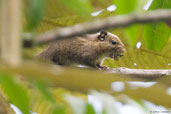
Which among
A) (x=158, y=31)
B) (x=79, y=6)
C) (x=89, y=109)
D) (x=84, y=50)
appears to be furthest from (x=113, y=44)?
(x=79, y=6)

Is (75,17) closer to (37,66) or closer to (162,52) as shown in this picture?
(162,52)

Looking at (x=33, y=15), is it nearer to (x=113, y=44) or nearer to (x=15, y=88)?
(x=15, y=88)

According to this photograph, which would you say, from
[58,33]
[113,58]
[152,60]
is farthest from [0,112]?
[113,58]

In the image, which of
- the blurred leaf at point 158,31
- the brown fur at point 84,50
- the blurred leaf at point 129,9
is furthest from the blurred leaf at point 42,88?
the brown fur at point 84,50

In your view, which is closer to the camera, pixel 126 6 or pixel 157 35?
pixel 126 6

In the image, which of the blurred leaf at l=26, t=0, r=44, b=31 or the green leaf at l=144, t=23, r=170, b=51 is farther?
the green leaf at l=144, t=23, r=170, b=51

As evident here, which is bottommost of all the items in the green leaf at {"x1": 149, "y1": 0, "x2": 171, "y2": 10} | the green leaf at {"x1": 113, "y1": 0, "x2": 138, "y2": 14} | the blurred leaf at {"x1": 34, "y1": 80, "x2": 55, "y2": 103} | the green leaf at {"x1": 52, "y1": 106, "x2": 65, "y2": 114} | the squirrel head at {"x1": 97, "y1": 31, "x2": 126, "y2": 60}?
the green leaf at {"x1": 52, "y1": 106, "x2": 65, "y2": 114}

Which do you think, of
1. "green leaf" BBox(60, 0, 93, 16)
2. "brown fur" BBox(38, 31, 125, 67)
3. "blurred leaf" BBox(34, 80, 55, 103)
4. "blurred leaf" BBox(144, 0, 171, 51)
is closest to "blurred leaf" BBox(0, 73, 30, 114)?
"blurred leaf" BBox(34, 80, 55, 103)

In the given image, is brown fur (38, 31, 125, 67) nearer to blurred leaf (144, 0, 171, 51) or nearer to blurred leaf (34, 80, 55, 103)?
blurred leaf (144, 0, 171, 51)
